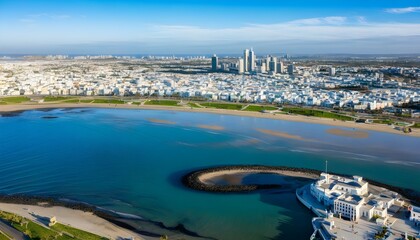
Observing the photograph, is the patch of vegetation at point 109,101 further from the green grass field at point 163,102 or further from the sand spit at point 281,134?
the sand spit at point 281,134

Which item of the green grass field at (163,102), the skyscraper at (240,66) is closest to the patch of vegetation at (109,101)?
the green grass field at (163,102)

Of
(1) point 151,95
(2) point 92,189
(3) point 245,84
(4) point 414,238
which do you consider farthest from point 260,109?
(4) point 414,238

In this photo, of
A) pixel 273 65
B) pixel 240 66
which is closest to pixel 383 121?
pixel 273 65

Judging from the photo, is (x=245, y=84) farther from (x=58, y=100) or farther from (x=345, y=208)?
(x=345, y=208)

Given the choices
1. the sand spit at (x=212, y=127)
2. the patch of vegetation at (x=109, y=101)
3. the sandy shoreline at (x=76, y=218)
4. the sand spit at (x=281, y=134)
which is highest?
the patch of vegetation at (x=109, y=101)

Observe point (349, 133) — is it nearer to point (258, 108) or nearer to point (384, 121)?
point (384, 121)

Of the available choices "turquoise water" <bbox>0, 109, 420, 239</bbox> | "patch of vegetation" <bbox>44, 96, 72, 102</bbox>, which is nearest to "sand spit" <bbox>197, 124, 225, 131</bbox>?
"turquoise water" <bbox>0, 109, 420, 239</bbox>

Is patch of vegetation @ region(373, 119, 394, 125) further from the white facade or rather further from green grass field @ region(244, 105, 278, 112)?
the white facade
